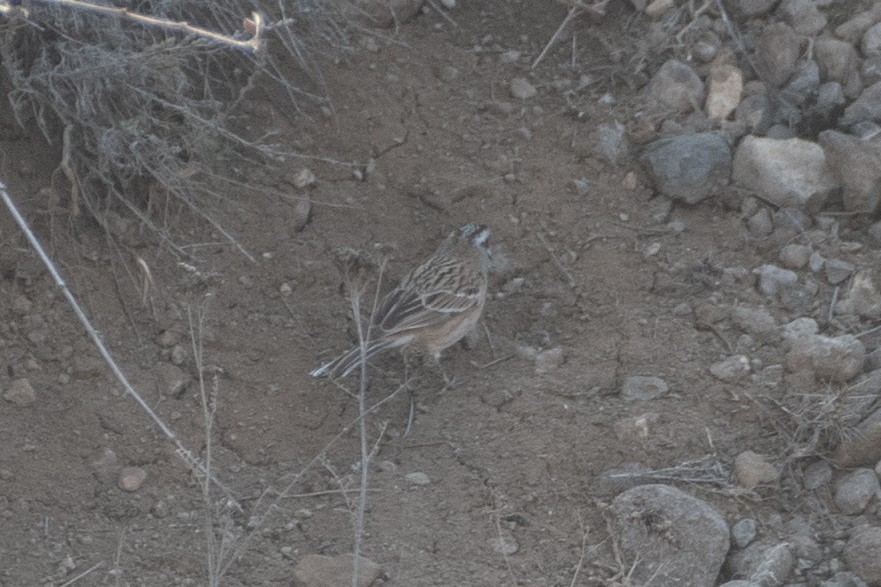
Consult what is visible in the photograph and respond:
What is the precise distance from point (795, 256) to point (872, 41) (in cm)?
147

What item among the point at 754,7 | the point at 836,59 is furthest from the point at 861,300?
the point at 754,7

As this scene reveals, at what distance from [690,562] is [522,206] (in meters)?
2.56

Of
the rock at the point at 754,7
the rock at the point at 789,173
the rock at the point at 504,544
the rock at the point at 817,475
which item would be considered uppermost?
the rock at the point at 754,7

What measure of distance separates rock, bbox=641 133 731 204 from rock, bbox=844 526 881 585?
234 centimetres

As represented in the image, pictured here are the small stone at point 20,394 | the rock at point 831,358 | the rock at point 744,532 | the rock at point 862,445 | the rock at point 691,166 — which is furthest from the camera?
the rock at point 691,166

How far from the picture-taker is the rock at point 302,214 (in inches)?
278

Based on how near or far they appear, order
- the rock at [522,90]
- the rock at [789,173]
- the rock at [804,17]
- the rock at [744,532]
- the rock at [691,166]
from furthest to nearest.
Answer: the rock at [522,90] < the rock at [804,17] < the rock at [691,166] < the rock at [789,173] < the rock at [744,532]

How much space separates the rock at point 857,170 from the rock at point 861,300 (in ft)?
1.70

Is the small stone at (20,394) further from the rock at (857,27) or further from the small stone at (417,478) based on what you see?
the rock at (857,27)

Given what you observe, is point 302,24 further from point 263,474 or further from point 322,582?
point 322,582

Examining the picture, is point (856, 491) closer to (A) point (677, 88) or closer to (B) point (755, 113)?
(B) point (755, 113)

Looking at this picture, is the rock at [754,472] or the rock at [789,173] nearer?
the rock at [754,472]

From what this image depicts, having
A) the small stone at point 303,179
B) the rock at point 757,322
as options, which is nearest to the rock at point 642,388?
the rock at point 757,322

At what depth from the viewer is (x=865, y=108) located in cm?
727
